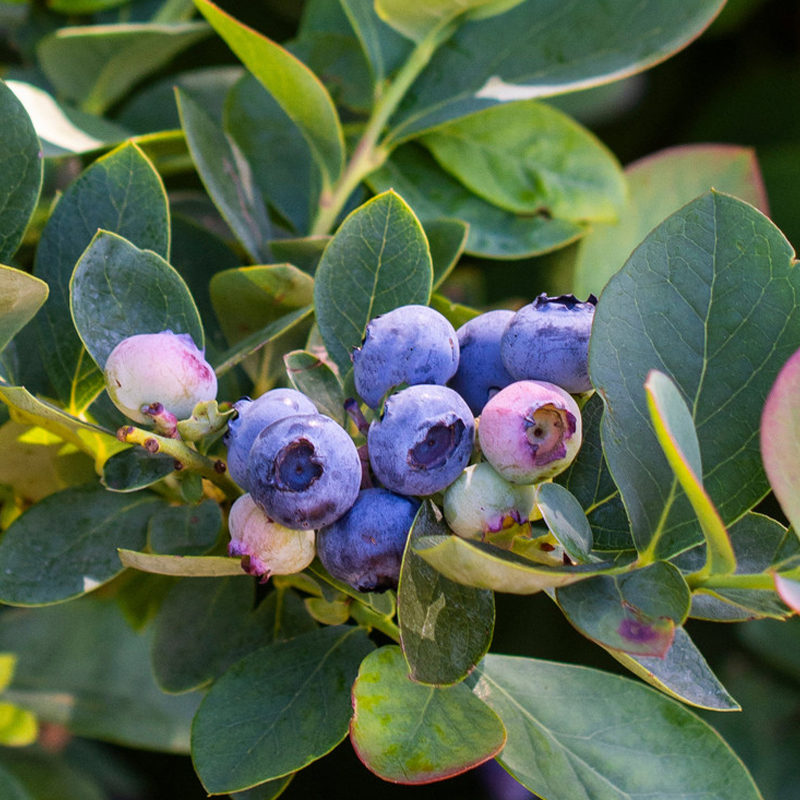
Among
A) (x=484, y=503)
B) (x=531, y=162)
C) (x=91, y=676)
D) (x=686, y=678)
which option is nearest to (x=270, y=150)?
(x=531, y=162)

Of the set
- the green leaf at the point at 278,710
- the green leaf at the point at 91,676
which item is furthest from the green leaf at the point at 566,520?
the green leaf at the point at 91,676

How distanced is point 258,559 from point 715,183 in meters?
0.75

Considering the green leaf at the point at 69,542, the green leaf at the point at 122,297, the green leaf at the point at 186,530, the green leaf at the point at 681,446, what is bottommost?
the green leaf at the point at 69,542

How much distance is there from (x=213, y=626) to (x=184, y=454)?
259mm

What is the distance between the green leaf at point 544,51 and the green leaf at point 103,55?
29 centimetres

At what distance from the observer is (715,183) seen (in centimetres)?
100

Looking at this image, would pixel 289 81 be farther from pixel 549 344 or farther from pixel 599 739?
pixel 599 739

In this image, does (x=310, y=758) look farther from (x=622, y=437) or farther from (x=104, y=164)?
Result: (x=104, y=164)

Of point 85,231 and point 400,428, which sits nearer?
point 400,428

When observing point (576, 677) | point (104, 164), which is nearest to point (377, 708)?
point (576, 677)

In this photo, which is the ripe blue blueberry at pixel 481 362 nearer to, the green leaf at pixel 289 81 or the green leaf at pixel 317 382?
the green leaf at pixel 317 382

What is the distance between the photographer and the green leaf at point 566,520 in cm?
50

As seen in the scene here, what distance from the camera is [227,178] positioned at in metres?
0.82

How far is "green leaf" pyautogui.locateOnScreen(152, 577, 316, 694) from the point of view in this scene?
2.48ft
